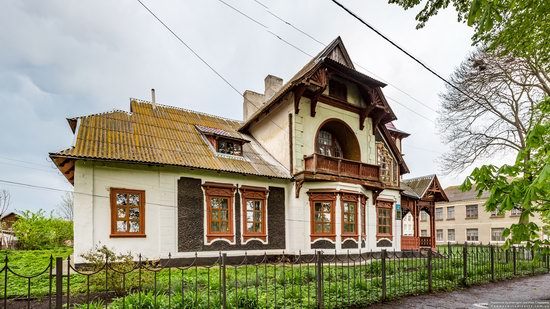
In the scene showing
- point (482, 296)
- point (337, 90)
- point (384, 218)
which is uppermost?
point (337, 90)

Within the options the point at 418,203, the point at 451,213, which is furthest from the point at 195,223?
the point at 451,213

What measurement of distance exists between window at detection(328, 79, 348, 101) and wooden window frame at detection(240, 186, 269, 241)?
6.22 m

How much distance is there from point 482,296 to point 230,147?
11.0 metres

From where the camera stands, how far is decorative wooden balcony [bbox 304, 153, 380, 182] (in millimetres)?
14789

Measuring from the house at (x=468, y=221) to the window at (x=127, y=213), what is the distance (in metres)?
37.4

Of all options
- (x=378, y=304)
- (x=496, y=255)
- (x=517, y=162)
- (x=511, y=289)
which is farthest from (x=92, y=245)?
(x=496, y=255)

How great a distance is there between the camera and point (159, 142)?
43.5 feet

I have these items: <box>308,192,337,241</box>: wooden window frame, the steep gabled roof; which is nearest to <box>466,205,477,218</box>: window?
the steep gabled roof

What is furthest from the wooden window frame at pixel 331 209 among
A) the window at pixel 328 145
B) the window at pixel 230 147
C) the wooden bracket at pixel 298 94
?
the wooden bracket at pixel 298 94

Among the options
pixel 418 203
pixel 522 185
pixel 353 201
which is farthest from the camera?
pixel 418 203

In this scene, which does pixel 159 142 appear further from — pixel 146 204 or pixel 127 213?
pixel 127 213

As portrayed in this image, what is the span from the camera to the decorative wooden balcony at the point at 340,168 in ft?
48.5

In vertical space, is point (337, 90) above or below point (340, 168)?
above

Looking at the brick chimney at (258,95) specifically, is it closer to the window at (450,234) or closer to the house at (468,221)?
the house at (468,221)
